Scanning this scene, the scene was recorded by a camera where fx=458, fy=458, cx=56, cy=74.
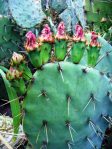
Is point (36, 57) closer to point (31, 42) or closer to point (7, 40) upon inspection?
point (31, 42)

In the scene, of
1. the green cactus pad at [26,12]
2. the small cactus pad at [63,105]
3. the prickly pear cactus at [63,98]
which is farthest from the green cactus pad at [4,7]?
the small cactus pad at [63,105]

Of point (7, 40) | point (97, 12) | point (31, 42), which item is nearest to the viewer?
point (31, 42)

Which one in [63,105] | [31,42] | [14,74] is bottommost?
[63,105]

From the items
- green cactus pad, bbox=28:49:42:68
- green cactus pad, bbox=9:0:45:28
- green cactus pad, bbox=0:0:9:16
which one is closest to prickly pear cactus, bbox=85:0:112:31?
green cactus pad, bbox=9:0:45:28

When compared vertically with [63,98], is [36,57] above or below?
above

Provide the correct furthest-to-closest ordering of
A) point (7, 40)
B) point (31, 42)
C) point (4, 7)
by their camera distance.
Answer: point (4, 7)
point (7, 40)
point (31, 42)

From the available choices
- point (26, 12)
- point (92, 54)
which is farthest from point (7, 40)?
point (92, 54)

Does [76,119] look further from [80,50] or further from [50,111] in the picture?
[80,50]

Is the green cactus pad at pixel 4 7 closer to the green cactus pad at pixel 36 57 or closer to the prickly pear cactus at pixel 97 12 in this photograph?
the prickly pear cactus at pixel 97 12

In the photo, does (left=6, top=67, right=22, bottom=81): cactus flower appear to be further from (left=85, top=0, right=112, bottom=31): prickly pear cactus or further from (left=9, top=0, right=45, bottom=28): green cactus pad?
(left=85, top=0, right=112, bottom=31): prickly pear cactus
